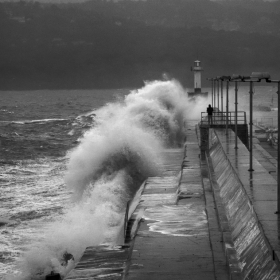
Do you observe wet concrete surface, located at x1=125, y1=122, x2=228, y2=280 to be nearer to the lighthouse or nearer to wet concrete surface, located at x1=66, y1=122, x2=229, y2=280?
wet concrete surface, located at x1=66, y1=122, x2=229, y2=280

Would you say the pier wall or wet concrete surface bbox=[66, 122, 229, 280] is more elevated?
the pier wall

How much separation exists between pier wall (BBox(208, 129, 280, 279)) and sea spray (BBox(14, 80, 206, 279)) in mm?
2314

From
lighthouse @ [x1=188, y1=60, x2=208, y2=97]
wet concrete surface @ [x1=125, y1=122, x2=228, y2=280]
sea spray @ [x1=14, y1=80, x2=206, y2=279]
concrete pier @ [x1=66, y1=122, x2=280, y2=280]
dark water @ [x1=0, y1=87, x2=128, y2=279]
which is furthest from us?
lighthouse @ [x1=188, y1=60, x2=208, y2=97]

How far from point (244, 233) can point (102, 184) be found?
9631 millimetres

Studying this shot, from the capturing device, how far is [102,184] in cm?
1692

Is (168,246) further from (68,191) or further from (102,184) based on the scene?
(68,191)

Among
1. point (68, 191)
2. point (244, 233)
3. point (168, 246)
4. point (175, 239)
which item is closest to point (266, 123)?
point (68, 191)

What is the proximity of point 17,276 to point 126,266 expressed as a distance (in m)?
3.35

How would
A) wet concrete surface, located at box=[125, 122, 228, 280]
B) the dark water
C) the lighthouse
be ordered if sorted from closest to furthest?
wet concrete surface, located at box=[125, 122, 228, 280], the dark water, the lighthouse

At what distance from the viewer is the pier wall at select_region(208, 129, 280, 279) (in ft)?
20.4

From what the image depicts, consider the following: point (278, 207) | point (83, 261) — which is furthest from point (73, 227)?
point (278, 207)

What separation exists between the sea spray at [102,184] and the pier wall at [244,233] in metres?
2.31

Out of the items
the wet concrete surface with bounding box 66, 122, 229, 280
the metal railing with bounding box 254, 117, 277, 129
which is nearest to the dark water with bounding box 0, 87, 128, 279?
the wet concrete surface with bounding box 66, 122, 229, 280

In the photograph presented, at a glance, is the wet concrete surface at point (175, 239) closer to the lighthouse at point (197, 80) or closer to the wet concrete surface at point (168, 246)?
the wet concrete surface at point (168, 246)
